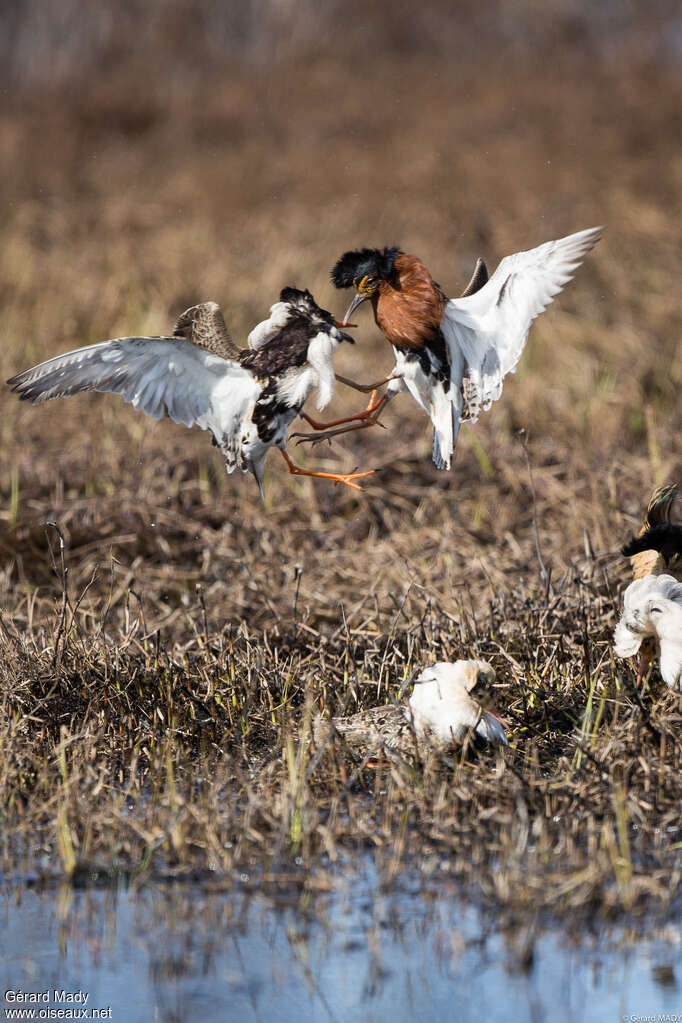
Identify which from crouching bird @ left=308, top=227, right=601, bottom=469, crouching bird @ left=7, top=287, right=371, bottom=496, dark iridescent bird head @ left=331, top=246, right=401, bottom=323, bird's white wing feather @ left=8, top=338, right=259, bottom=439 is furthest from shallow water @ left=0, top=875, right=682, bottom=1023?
dark iridescent bird head @ left=331, top=246, right=401, bottom=323

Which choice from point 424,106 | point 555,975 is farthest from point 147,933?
point 424,106

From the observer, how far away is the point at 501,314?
3.51 meters

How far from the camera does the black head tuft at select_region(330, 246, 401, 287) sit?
Result: 3.49m

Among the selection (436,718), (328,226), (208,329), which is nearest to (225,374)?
(208,329)

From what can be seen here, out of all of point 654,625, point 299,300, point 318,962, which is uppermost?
point 299,300

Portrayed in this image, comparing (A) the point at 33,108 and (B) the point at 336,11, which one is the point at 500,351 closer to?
(A) the point at 33,108

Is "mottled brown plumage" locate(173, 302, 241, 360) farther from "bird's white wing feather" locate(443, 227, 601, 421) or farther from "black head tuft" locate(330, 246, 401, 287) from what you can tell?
"bird's white wing feather" locate(443, 227, 601, 421)

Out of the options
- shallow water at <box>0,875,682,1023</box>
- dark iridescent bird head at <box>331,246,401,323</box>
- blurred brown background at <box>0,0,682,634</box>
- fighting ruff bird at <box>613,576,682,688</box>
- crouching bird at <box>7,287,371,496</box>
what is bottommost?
shallow water at <box>0,875,682,1023</box>

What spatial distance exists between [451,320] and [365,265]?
27cm

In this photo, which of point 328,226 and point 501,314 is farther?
point 328,226

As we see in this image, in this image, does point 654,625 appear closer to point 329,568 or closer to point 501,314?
point 501,314

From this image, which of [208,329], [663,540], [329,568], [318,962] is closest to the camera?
[318,962]

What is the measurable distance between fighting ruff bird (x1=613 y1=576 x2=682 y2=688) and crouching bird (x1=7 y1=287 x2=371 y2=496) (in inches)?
33.8

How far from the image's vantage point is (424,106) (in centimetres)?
1395
